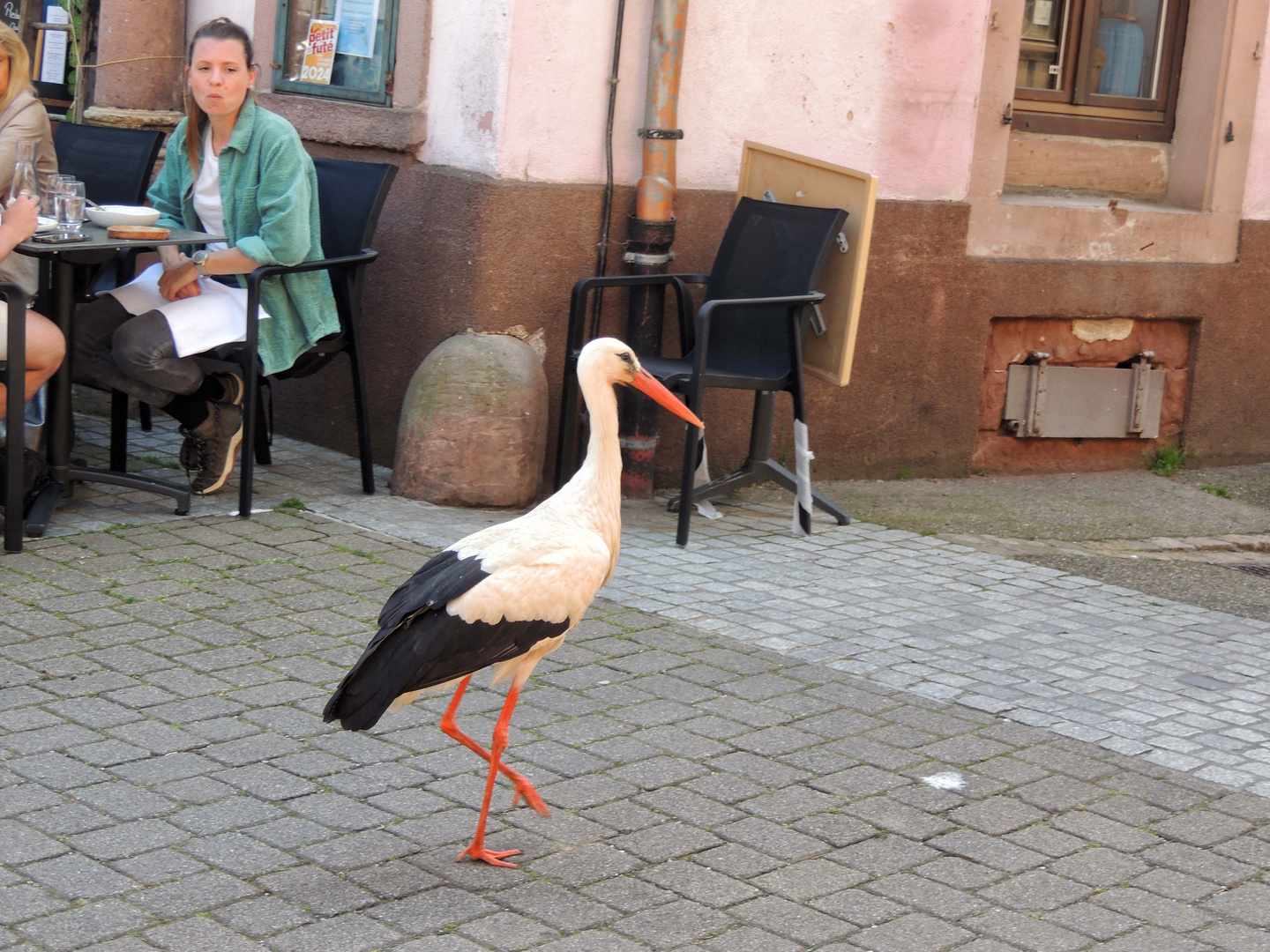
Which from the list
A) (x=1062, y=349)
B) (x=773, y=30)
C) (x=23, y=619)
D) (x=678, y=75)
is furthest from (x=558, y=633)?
(x=1062, y=349)

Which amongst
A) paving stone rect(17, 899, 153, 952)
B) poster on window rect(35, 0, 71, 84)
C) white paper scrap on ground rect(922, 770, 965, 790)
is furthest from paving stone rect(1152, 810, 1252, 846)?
poster on window rect(35, 0, 71, 84)

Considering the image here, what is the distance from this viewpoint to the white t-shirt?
662 cm

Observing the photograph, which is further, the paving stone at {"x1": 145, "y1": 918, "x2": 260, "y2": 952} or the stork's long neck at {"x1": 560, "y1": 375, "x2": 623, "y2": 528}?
the stork's long neck at {"x1": 560, "y1": 375, "x2": 623, "y2": 528}

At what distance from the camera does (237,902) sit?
11.2 feet

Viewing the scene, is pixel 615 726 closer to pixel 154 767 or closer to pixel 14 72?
pixel 154 767

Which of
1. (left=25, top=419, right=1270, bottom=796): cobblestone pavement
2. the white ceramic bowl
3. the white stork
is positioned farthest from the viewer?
the white ceramic bowl

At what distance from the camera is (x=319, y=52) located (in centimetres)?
767

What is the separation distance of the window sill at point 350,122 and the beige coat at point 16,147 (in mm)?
1419

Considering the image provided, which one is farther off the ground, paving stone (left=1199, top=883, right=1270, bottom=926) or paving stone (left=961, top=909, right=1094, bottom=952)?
paving stone (left=1199, top=883, right=1270, bottom=926)

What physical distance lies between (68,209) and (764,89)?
318cm

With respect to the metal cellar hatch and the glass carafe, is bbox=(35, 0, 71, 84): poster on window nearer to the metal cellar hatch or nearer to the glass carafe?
the glass carafe

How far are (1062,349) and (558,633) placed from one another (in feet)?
18.0

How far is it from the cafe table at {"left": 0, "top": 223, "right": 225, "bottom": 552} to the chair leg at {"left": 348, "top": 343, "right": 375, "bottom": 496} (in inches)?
29.7

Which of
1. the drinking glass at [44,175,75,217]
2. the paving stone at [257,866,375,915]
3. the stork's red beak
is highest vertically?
the drinking glass at [44,175,75,217]
